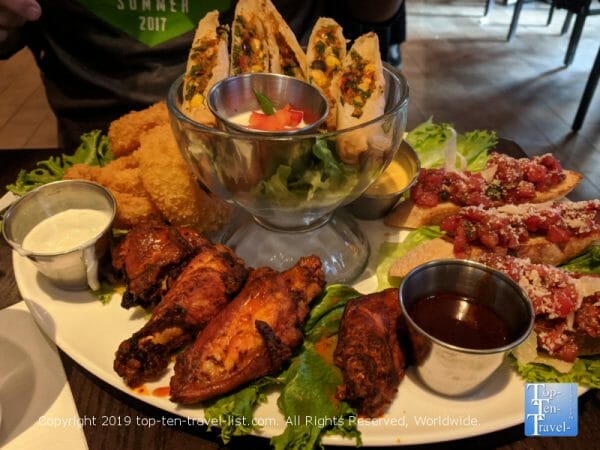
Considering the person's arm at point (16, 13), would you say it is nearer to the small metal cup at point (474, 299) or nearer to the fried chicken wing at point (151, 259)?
the fried chicken wing at point (151, 259)

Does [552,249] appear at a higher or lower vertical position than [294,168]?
lower

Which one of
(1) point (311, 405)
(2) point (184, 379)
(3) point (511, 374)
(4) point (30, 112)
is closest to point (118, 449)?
(2) point (184, 379)

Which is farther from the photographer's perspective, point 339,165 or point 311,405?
point 339,165

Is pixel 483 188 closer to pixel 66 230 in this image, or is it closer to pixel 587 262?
pixel 587 262

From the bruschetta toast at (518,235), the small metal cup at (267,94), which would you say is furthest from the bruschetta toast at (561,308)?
the small metal cup at (267,94)

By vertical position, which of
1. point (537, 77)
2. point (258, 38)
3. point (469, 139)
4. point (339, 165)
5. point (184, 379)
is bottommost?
point (537, 77)

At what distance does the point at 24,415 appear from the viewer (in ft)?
5.89

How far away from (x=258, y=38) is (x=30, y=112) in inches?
223

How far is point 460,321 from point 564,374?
1.43 ft

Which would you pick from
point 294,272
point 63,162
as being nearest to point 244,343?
point 294,272

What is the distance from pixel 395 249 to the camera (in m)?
2.55

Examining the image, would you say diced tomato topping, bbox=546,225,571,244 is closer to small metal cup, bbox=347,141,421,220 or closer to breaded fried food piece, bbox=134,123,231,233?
small metal cup, bbox=347,141,421,220

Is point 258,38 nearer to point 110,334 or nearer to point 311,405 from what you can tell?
point 110,334

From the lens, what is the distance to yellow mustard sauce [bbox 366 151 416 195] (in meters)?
2.77
